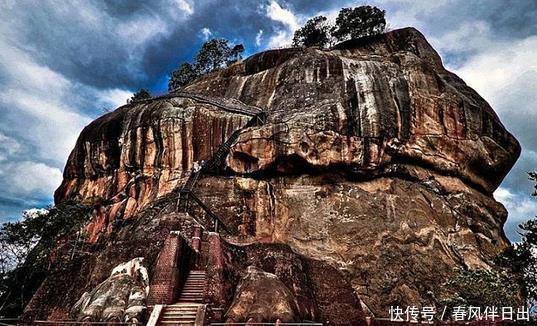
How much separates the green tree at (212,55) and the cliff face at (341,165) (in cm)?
1734

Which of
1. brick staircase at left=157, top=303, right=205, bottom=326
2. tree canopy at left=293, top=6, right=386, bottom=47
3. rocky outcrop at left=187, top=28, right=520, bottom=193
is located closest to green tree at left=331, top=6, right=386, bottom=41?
tree canopy at left=293, top=6, right=386, bottom=47

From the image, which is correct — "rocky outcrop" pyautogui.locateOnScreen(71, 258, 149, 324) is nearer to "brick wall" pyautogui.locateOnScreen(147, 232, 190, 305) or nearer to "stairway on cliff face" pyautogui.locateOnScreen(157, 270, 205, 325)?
"brick wall" pyautogui.locateOnScreen(147, 232, 190, 305)

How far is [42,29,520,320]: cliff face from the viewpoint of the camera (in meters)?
22.5

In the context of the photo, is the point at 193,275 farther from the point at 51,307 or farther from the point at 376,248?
the point at 376,248

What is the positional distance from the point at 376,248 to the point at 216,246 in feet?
32.8

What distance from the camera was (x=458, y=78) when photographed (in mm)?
31469

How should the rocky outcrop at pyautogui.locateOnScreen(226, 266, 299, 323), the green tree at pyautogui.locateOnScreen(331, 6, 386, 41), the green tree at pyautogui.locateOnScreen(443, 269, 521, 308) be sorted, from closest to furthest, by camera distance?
1. the rocky outcrop at pyautogui.locateOnScreen(226, 266, 299, 323)
2. the green tree at pyautogui.locateOnScreen(443, 269, 521, 308)
3. the green tree at pyautogui.locateOnScreen(331, 6, 386, 41)

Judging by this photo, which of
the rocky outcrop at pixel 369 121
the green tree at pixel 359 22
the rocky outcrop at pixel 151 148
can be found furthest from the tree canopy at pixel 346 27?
the rocky outcrop at pixel 151 148

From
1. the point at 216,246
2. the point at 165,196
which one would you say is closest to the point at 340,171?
the point at 165,196

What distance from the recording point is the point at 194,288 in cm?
1477

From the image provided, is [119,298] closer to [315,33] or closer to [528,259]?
[528,259]

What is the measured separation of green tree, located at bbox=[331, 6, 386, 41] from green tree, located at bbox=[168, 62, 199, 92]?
15.5m

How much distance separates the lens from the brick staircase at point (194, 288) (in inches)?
559

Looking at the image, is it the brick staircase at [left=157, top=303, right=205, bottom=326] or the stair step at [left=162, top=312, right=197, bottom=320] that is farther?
the stair step at [left=162, top=312, right=197, bottom=320]
